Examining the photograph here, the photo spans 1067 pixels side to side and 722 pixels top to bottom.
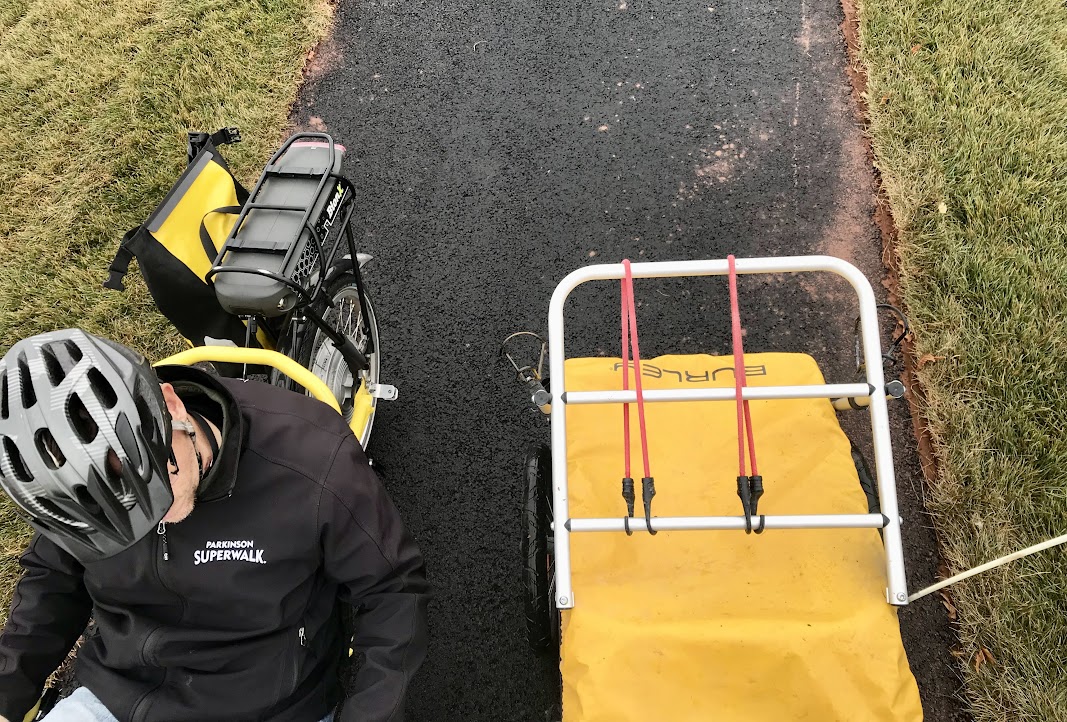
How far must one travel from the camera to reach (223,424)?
1489 mm

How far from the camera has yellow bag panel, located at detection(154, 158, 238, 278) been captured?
1989mm

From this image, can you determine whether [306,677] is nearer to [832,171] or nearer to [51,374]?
[51,374]

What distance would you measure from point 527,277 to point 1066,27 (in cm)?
309

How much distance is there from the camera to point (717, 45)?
11.7 ft

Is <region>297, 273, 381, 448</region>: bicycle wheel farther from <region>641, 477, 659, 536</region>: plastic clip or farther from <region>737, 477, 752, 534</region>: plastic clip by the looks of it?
<region>737, 477, 752, 534</region>: plastic clip

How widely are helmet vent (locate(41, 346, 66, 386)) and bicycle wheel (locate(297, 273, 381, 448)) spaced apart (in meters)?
0.97

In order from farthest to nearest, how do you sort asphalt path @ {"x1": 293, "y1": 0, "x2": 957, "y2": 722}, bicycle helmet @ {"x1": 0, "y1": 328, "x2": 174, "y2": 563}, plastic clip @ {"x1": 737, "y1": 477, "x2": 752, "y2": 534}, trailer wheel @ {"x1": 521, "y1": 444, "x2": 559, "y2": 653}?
asphalt path @ {"x1": 293, "y1": 0, "x2": 957, "y2": 722} → trailer wheel @ {"x1": 521, "y1": 444, "x2": 559, "y2": 653} → plastic clip @ {"x1": 737, "y1": 477, "x2": 752, "y2": 534} → bicycle helmet @ {"x1": 0, "y1": 328, "x2": 174, "y2": 563}

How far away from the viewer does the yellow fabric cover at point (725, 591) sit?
4.74 feet

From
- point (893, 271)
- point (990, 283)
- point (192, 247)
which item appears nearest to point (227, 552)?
point (192, 247)

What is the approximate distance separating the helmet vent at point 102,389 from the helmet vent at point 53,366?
6cm

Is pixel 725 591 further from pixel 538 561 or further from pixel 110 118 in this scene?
pixel 110 118

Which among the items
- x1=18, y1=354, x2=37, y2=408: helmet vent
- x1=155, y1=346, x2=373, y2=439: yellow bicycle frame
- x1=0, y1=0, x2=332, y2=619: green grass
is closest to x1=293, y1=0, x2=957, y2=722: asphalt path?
x1=0, y1=0, x2=332, y2=619: green grass

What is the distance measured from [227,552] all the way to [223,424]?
1.22 ft

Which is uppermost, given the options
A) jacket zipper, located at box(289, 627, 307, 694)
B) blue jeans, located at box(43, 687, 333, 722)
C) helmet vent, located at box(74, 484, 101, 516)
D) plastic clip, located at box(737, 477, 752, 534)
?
helmet vent, located at box(74, 484, 101, 516)
